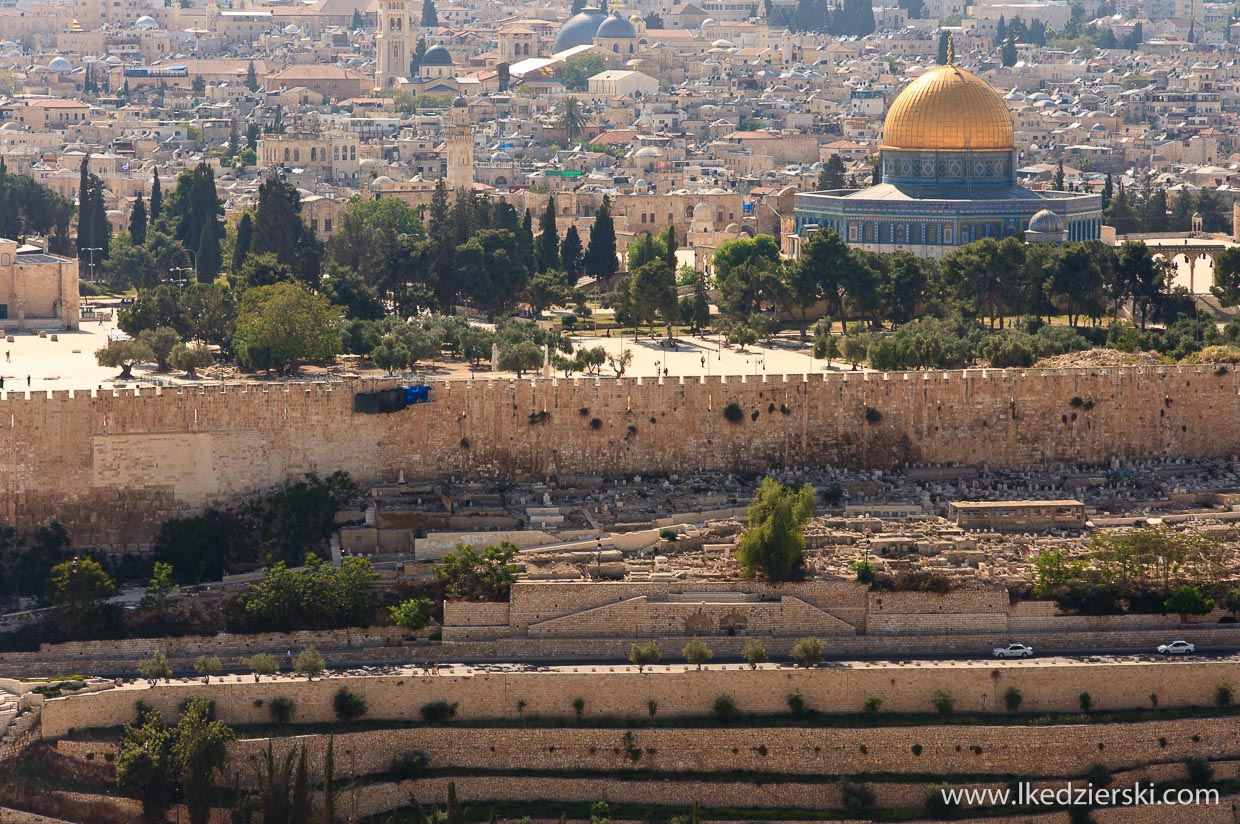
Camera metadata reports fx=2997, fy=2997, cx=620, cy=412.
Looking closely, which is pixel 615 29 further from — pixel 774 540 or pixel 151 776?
pixel 151 776

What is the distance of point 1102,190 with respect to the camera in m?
82.8

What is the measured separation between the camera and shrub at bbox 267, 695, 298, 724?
34000 millimetres

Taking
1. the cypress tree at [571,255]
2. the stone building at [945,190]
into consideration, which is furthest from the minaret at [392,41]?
the cypress tree at [571,255]

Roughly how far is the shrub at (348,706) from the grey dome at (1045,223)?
1272 inches

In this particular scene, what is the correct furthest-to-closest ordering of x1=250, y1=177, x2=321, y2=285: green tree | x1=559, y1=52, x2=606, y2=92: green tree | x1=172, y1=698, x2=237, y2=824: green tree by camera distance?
1. x1=559, y1=52, x2=606, y2=92: green tree
2. x1=250, y1=177, x2=321, y2=285: green tree
3. x1=172, y1=698, x2=237, y2=824: green tree

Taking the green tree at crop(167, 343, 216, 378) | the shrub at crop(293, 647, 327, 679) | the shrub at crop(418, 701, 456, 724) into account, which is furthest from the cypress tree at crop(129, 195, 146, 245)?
the shrub at crop(418, 701, 456, 724)

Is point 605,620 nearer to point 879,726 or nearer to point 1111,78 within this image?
point 879,726

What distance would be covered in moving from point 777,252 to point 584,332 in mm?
10820

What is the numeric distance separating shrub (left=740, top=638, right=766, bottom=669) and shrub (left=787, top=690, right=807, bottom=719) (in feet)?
2.11

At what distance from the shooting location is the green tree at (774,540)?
1444 inches

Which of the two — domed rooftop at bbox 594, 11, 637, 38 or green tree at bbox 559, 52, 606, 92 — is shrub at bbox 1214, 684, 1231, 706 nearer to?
green tree at bbox 559, 52, 606, 92

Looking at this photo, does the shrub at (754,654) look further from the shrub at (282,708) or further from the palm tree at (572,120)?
the palm tree at (572,120)

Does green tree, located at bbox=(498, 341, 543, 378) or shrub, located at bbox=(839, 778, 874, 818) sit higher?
green tree, located at bbox=(498, 341, 543, 378)

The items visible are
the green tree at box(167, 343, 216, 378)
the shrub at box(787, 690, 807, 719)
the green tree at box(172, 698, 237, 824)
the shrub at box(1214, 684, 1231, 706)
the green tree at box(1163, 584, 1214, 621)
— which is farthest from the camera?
the green tree at box(167, 343, 216, 378)
